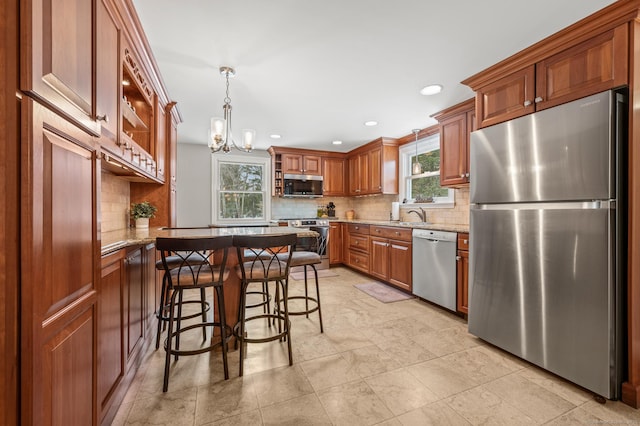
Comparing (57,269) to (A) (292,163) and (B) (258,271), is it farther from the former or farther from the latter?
(A) (292,163)

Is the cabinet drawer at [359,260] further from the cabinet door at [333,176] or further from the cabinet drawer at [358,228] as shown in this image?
the cabinet door at [333,176]

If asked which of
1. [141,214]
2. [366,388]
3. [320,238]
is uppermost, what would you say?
[141,214]

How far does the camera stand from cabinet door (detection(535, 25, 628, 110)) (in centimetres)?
162

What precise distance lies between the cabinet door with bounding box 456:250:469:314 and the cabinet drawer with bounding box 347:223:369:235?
1.81 meters

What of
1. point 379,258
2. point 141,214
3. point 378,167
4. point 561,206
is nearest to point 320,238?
point 379,258

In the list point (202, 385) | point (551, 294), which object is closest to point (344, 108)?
point (551, 294)

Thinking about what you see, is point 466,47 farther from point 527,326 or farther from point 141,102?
point 141,102

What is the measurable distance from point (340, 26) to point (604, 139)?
1.70m

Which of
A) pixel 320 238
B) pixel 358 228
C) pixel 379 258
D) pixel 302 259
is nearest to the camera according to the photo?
pixel 302 259

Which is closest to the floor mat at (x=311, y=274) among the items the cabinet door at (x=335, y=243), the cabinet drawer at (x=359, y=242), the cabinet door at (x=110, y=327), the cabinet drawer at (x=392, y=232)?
the cabinet door at (x=335, y=243)

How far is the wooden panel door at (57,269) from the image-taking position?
0.77 m

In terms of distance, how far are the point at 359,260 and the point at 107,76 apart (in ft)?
13.2

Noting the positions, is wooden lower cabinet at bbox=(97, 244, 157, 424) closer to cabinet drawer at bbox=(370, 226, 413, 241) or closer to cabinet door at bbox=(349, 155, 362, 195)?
cabinet drawer at bbox=(370, 226, 413, 241)

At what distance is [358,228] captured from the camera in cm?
483
